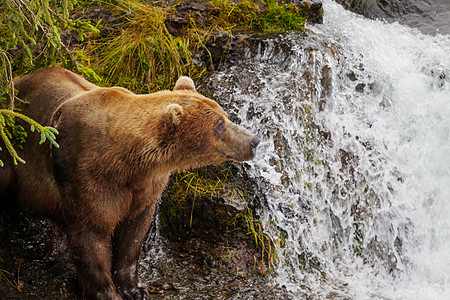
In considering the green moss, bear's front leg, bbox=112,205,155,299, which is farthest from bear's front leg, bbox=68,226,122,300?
the green moss

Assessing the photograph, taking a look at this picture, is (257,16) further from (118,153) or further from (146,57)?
(118,153)

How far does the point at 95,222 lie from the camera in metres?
4.70

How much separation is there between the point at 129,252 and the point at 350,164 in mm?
3656

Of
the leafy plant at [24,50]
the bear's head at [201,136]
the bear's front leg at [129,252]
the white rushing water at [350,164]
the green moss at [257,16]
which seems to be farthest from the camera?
the green moss at [257,16]

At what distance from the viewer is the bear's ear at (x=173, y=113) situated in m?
4.50

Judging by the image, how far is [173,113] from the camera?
450cm

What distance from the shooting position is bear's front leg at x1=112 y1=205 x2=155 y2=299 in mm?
5180

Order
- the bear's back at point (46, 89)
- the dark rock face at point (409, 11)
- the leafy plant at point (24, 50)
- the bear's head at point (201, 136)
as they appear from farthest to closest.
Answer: the dark rock face at point (409, 11) → the bear's back at point (46, 89) → the bear's head at point (201, 136) → the leafy plant at point (24, 50)

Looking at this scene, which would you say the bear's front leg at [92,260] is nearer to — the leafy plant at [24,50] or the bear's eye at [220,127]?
the leafy plant at [24,50]

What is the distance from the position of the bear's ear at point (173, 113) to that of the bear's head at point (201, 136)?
0.01 metres

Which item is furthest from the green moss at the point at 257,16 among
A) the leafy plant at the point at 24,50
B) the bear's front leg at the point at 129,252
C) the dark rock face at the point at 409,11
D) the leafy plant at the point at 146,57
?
the bear's front leg at the point at 129,252

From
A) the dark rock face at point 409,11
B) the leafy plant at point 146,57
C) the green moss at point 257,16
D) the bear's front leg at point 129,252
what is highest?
the dark rock face at point 409,11

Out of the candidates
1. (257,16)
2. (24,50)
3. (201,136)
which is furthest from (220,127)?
(257,16)

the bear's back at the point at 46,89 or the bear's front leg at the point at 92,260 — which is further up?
the bear's back at the point at 46,89
